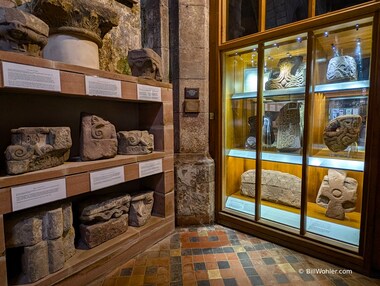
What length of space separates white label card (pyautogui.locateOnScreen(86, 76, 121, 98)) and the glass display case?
1092 millimetres

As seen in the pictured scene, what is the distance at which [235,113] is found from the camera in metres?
2.45

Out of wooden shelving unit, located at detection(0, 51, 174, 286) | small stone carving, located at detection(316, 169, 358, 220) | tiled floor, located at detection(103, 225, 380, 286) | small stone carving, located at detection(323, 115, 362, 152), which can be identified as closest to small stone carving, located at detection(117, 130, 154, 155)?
wooden shelving unit, located at detection(0, 51, 174, 286)

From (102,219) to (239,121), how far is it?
1660 millimetres

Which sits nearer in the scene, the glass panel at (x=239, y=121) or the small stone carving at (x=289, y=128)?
the small stone carving at (x=289, y=128)

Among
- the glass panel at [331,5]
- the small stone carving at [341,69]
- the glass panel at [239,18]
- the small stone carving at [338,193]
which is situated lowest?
the small stone carving at [338,193]

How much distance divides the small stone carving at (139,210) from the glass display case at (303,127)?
33.2 inches

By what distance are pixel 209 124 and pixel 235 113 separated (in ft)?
1.16

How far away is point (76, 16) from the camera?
1.44m

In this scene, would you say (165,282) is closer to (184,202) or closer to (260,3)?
(184,202)

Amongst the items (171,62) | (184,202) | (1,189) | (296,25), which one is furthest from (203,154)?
(1,189)

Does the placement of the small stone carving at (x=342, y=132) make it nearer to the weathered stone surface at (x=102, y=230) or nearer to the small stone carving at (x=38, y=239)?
the weathered stone surface at (x=102, y=230)

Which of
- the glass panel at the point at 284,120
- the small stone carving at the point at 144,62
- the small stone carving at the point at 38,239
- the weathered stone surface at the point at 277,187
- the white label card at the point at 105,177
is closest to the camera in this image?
the small stone carving at the point at 38,239

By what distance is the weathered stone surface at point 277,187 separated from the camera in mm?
2281

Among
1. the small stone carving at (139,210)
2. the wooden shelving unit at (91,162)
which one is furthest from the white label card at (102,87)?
the small stone carving at (139,210)
